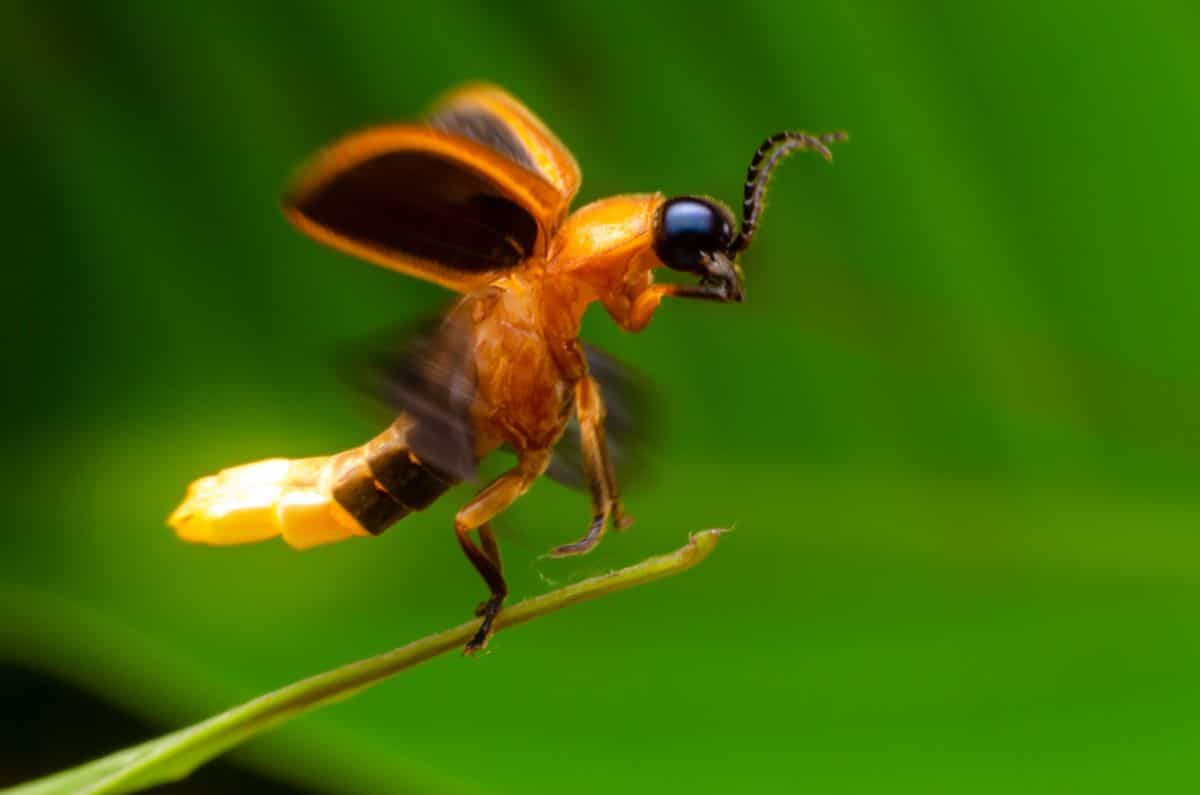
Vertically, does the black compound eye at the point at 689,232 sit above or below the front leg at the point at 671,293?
above

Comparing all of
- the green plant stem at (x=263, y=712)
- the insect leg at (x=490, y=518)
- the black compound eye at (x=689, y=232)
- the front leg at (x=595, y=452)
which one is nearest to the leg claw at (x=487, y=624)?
the insect leg at (x=490, y=518)

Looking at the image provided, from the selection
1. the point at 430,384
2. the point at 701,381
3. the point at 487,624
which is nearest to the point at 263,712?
the point at 487,624

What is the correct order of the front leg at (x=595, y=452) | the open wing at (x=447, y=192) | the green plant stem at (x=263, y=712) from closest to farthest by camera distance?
1. the green plant stem at (x=263, y=712)
2. the open wing at (x=447, y=192)
3. the front leg at (x=595, y=452)

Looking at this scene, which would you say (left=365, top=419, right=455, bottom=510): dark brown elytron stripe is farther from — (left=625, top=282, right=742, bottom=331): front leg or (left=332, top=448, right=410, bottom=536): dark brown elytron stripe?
(left=625, top=282, right=742, bottom=331): front leg

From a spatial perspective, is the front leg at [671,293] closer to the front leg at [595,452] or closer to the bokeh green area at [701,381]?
the front leg at [595,452]

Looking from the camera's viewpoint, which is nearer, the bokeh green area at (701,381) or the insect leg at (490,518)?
the insect leg at (490,518)

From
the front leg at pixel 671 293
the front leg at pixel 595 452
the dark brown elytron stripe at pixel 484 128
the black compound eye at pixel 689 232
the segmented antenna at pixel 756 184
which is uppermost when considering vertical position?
the segmented antenna at pixel 756 184
